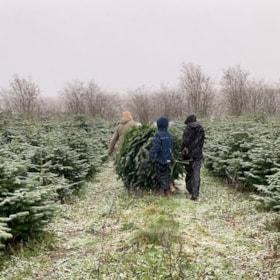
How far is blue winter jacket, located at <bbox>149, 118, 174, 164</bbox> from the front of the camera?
27.5ft

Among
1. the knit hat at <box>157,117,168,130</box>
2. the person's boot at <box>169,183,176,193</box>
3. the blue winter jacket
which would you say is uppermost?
the knit hat at <box>157,117,168,130</box>

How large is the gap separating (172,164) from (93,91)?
3309 centimetres

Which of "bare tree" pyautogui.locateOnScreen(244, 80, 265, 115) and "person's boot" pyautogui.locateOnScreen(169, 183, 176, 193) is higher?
"bare tree" pyautogui.locateOnScreen(244, 80, 265, 115)

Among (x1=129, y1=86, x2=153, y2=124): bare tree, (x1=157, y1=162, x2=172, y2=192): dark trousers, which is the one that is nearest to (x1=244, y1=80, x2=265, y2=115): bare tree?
(x1=129, y1=86, x2=153, y2=124): bare tree

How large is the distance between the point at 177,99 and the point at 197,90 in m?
2.86

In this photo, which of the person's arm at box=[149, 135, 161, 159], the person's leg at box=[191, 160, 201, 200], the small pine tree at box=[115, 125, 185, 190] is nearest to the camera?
the person's arm at box=[149, 135, 161, 159]

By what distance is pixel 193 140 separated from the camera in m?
8.74

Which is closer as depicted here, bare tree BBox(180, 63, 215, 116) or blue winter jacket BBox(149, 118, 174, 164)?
blue winter jacket BBox(149, 118, 174, 164)

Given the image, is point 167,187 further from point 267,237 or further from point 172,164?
point 267,237

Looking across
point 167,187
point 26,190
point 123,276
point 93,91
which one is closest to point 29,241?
point 26,190

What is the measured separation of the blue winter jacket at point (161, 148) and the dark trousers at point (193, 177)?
0.63 meters

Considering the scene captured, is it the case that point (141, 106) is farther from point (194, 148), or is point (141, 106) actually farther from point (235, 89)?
point (194, 148)

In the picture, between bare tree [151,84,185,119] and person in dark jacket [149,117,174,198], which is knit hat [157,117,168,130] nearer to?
person in dark jacket [149,117,174,198]

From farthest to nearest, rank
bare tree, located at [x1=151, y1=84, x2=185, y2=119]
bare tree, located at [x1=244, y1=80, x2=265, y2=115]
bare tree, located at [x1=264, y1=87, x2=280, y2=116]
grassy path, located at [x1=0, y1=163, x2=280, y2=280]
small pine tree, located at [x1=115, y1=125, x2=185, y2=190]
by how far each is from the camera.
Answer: bare tree, located at [x1=151, y1=84, x2=185, y2=119] < bare tree, located at [x1=244, y1=80, x2=265, y2=115] < bare tree, located at [x1=264, y1=87, x2=280, y2=116] < small pine tree, located at [x1=115, y1=125, x2=185, y2=190] < grassy path, located at [x1=0, y1=163, x2=280, y2=280]
